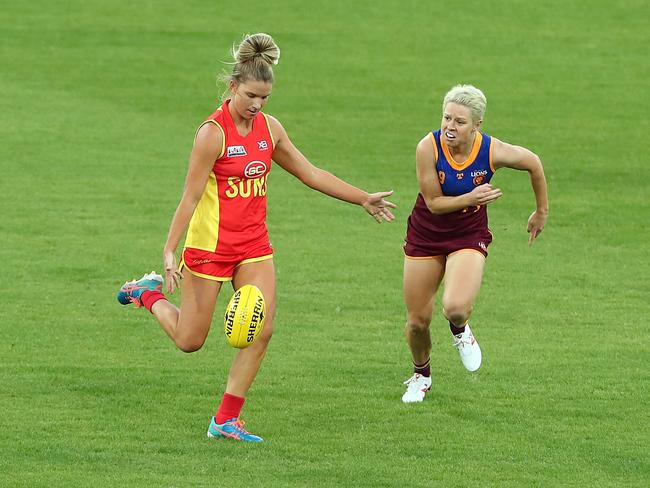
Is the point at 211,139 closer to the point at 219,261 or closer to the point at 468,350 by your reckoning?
the point at 219,261

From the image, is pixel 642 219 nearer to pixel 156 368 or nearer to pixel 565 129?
pixel 565 129

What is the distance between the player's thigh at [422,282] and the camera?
10906 millimetres

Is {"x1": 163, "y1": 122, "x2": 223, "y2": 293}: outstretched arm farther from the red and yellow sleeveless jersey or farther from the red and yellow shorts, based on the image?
the red and yellow shorts

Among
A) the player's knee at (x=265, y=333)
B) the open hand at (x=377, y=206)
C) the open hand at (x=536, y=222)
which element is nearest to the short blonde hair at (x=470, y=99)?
the open hand at (x=377, y=206)

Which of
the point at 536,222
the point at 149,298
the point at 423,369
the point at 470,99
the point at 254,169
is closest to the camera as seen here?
the point at 254,169

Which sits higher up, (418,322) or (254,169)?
(254,169)

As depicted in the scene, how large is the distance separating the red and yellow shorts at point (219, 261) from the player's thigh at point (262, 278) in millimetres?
31

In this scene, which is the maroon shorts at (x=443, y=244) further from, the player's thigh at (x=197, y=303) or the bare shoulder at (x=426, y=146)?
the player's thigh at (x=197, y=303)

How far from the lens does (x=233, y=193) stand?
9.75 meters

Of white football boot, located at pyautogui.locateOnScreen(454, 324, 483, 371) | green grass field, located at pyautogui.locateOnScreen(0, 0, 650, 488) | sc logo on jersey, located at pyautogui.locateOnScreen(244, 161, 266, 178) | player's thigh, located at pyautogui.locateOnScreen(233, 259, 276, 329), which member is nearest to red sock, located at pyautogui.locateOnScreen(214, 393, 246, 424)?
green grass field, located at pyautogui.locateOnScreen(0, 0, 650, 488)

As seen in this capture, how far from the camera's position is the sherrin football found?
9.44m

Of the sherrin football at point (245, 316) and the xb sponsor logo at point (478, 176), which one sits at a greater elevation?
the xb sponsor logo at point (478, 176)

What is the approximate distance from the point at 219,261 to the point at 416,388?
2163mm

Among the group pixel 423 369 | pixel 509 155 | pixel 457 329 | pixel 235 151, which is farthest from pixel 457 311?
pixel 235 151
